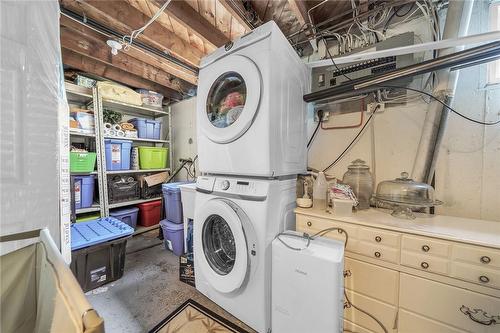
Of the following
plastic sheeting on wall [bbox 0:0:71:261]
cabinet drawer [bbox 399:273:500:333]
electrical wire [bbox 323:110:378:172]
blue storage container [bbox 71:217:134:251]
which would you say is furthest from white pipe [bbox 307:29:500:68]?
blue storage container [bbox 71:217:134:251]

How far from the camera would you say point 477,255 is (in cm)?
79

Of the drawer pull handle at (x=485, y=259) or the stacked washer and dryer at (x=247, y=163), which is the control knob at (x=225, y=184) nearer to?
the stacked washer and dryer at (x=247, y=163)

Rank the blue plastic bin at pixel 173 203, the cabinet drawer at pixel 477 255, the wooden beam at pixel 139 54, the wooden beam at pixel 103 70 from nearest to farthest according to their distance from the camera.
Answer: the cabinet drawer at pixel 477 255
the wooden beam at pixel 139 54
the wooden beam at pixel 103 70
the blue plastic bin at pixel 173 203

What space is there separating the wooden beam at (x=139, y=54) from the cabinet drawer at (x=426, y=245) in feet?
8.45

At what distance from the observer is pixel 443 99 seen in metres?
1.13

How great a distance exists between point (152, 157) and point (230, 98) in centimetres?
203

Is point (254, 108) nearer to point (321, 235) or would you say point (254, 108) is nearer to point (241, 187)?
point (241, 187)

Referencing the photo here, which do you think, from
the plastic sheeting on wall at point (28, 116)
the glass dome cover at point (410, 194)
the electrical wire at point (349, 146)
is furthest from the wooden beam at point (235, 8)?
the glass dome cover at point (410, 194)

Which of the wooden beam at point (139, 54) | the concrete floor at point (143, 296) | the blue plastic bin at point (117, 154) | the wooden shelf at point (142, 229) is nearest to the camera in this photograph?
the concrete floor at point (143, 296)

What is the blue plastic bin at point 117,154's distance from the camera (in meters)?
2.47

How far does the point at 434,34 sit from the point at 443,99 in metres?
0.48

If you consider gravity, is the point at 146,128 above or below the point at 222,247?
above

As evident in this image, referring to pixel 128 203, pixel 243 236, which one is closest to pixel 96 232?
pixel 128 203

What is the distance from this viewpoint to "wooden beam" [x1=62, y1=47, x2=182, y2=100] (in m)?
2.10
